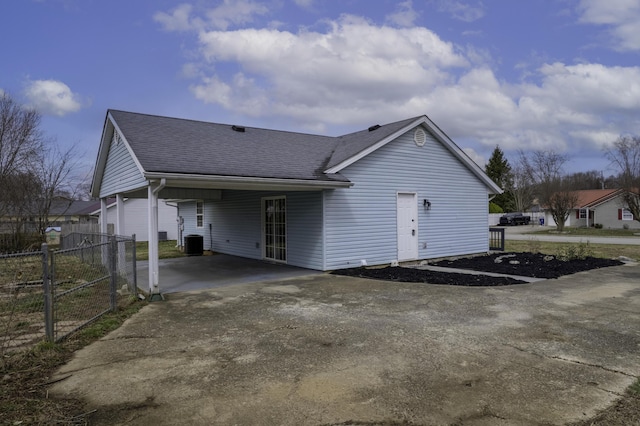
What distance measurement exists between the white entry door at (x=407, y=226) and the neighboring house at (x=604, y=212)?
31677mm

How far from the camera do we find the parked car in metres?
→ 46.8

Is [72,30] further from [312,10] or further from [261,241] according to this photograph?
[261,241]

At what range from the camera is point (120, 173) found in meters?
11.5

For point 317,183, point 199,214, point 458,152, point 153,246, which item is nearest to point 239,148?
point 317,183

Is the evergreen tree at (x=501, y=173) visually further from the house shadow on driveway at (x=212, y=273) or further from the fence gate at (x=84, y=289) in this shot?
the fence gate at (x=84, y=289)

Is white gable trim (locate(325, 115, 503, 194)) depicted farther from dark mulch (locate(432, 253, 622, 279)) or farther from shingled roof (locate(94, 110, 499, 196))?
dark mulch (locate(432, 253, 622, 279))

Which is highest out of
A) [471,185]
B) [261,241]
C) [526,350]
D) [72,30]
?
[72,30]

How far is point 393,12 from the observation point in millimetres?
12016

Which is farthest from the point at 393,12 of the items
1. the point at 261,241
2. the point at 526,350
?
the point at 526,350

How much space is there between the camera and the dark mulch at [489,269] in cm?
991

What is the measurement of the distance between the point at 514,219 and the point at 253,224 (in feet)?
133

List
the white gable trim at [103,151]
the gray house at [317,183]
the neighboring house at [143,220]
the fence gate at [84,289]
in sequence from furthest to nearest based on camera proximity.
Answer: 1. the neighboring house at [143,220]
2. the white gable trim at [103,151]
3. the gray house at [317,183]
4. the fence gate at [84,289]

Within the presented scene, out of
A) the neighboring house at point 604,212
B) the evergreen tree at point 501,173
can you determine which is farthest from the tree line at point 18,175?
the evergreen tree at point 501,173

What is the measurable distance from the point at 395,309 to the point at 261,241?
8.01 meters
